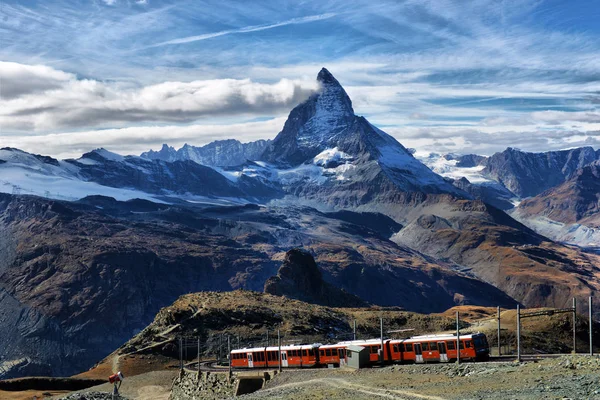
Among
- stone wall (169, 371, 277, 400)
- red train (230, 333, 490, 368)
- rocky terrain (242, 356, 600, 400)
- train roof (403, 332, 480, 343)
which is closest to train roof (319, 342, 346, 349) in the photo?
red train (230, 333, 490, 368)

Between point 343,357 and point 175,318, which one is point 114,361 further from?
point 343,357

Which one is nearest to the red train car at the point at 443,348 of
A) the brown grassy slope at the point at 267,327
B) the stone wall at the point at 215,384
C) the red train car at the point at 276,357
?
the red train car at the point at 276,357

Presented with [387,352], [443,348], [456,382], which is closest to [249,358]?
[387,352]

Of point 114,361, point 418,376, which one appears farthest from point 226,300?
point 418,376

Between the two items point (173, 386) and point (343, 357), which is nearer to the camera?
point (343, 357)

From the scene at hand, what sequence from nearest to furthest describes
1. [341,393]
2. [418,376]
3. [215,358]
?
[341,393] → [418,376] → [215,358]

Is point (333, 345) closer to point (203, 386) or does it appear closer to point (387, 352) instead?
point (387, 352)

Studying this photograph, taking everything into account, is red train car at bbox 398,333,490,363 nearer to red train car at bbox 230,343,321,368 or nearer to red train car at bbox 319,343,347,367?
red train car at bbox 319,343,347,367

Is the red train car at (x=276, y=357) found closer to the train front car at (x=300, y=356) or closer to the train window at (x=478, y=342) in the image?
the train front car at (x=300, y=356)
